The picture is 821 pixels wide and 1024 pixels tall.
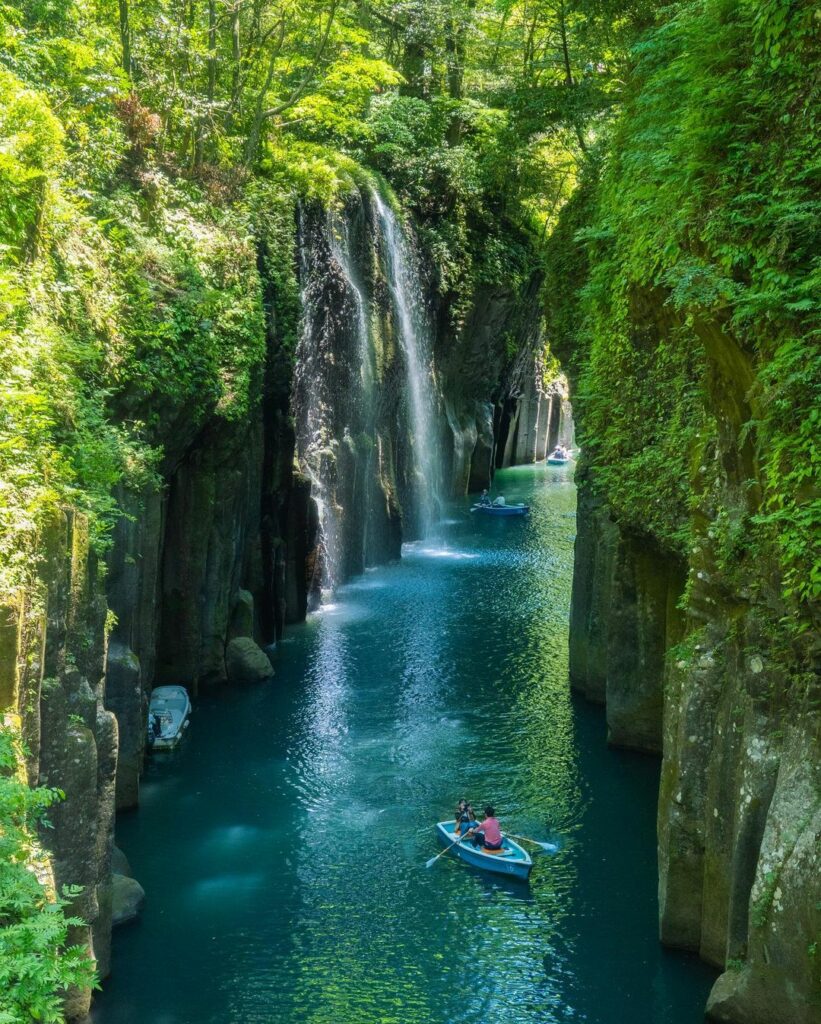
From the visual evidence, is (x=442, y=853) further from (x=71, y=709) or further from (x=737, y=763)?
(x=71, y=709)

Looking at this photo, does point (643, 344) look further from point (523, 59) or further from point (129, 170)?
point (523, 59)

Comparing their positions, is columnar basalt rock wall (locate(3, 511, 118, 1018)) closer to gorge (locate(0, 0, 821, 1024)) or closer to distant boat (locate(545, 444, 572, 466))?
gorge (locate(0, 0, 821, 1024))

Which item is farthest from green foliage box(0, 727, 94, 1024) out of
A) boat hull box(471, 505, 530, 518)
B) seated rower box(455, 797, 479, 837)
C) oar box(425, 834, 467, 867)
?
boat hull box(471, 505, 530, 518)

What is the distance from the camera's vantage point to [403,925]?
54.0ft

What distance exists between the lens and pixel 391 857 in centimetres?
1847

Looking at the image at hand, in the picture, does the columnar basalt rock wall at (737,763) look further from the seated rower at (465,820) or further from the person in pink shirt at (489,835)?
the seated rower at (465,820)

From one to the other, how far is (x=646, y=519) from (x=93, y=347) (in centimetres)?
A: 1015

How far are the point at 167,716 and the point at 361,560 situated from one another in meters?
15.7

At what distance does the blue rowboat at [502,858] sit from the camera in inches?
699

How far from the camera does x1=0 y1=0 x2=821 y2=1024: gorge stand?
12492 mm

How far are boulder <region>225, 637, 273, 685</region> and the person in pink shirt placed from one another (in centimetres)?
1048

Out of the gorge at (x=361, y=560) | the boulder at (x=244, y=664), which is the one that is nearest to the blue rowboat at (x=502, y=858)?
the gorge at (x=361, y=560)

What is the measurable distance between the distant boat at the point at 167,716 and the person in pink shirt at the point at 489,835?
307 inches

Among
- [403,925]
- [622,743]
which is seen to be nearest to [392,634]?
[622,743]
